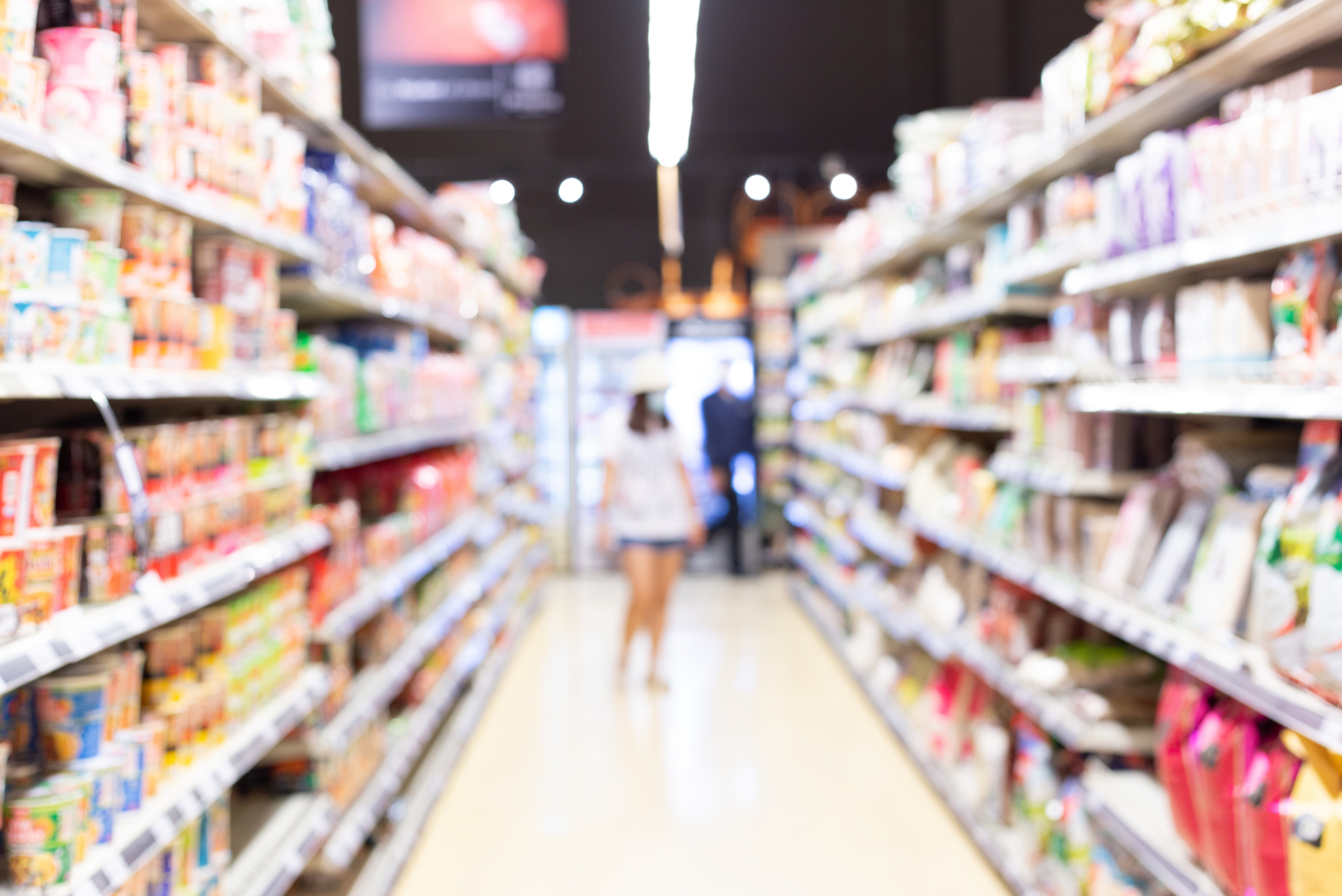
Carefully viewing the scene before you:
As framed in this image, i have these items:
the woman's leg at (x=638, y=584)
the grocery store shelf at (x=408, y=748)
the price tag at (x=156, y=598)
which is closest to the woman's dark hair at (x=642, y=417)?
the woman's leg at (x=638, y=584)

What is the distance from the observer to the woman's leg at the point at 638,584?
5.51m

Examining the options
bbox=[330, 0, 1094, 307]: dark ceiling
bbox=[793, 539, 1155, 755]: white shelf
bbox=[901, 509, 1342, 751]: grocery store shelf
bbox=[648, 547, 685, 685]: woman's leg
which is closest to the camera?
bbox=[901, 509, 1342, 751]: grocery store shelf

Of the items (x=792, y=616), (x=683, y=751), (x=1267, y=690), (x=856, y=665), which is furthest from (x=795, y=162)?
(x=1267, y=690)

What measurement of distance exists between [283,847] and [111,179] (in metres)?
1.62

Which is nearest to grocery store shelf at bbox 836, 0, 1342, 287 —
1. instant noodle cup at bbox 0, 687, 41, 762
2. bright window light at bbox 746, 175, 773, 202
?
instant noodle cup at bbox 0, 687, 41, 762

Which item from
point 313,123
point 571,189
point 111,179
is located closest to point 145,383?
point 111,179

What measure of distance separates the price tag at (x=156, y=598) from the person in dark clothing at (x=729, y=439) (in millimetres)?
7265

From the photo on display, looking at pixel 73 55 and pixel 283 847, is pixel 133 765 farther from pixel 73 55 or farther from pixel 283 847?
pixel 73 55

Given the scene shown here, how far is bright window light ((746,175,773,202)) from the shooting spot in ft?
31.6

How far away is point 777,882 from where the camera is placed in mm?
3316

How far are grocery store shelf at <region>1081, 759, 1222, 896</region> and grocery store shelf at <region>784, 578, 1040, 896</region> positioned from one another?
0.53 meters

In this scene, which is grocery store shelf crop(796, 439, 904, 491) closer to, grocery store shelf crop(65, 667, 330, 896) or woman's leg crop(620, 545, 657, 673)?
woman's leg crop(620, 545, 657, 673)

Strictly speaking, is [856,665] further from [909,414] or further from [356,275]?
[356,275]

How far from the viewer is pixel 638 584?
554 cm
